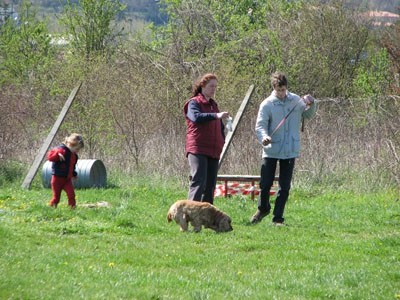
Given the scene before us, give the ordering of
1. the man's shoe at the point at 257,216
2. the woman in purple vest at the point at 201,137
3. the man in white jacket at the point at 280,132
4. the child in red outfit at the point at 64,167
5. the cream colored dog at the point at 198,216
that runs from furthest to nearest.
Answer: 1. the child in red outfit at the point at 64,167
2. the man's shoe at the point at 257,216
3. the man in white jacket at the point at 280,132
4. the woman in purple vest at the point at 201,137
5. the cream colored dog at the point at 198,216

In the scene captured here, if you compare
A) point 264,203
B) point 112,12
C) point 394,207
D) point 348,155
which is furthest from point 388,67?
point 264,203

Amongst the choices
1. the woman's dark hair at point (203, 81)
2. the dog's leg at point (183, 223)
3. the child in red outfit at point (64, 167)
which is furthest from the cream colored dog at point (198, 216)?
the child in red outfit at point (64, 167)

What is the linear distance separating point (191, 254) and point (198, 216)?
1.57 meters

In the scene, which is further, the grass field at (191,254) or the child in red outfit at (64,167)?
the child in red outfit at (64,167)

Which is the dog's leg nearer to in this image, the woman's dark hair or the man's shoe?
the man's shoe

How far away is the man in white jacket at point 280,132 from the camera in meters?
11.5

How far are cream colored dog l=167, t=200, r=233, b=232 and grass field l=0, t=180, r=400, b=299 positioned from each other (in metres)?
0.17

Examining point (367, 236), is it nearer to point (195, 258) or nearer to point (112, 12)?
point (195, 258)

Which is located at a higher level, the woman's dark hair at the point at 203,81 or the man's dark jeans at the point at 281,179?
the woman's dark hair at the point at 203,81

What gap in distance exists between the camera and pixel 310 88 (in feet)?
79.9

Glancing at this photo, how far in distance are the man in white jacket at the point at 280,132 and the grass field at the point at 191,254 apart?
1.85 ft

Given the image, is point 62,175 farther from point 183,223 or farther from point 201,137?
point 183,223

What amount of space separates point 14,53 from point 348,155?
46.8ft

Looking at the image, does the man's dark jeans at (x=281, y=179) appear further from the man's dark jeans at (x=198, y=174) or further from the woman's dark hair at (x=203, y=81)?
the woman's dark hair at (x=203, y=81)
